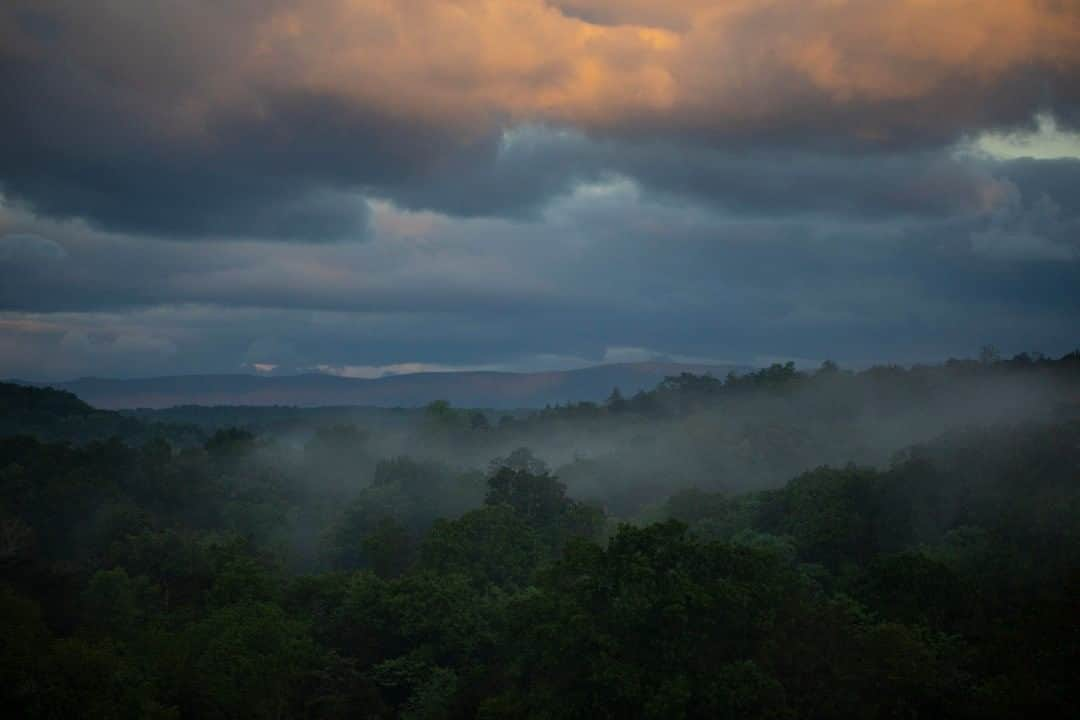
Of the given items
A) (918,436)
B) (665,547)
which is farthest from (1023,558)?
(918,436)

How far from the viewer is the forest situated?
34.3 metres

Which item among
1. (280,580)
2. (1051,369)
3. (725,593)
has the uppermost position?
(1051,369)

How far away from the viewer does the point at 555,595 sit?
131 ft

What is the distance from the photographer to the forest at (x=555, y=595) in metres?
34.3

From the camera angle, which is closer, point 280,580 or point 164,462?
point 280,580

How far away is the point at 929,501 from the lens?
68.7 meters

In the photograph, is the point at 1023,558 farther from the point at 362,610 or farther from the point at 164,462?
the point at 164,462

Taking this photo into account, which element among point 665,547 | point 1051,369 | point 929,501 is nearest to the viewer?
point 665,547

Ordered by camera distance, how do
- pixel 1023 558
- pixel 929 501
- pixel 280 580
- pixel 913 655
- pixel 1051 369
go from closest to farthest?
pixel 913 655 < pixel 1023 558 < pixel 280 580 < pixel 929 501 < pixel 1051 369

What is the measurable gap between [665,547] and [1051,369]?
109 meters

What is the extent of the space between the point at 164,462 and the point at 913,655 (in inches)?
3937

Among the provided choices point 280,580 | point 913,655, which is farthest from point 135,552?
point 913,655

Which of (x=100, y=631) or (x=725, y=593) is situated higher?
(x=725, y=593)

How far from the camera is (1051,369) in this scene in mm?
129000
